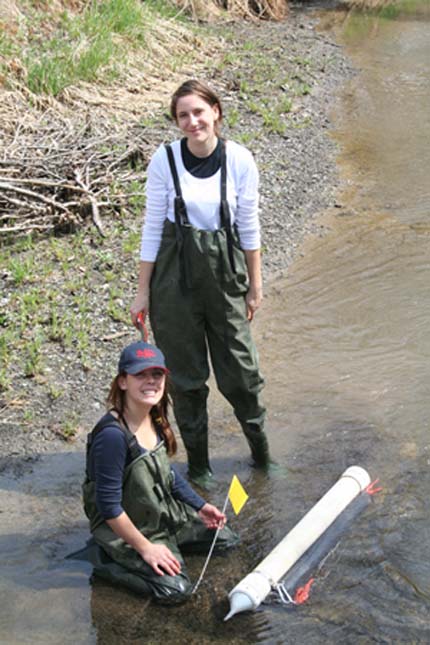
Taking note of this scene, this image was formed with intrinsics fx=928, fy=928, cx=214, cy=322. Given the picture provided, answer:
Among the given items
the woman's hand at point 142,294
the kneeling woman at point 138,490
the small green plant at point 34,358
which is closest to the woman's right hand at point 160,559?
the kneeling woman at point 138,490

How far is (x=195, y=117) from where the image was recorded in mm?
3898

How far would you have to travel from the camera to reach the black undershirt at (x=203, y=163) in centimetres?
402

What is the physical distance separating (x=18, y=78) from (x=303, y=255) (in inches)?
149

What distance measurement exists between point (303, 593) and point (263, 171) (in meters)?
5.58

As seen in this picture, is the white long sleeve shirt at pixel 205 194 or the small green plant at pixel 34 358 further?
the small green plant at pixel 34 358

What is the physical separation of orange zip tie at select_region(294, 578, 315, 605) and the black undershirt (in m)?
1.82

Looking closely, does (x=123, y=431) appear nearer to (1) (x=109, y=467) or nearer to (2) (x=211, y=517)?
(1) (x=109, y=467)

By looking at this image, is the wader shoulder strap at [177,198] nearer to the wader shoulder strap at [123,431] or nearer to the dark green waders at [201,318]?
the dark green waders at [201,318]

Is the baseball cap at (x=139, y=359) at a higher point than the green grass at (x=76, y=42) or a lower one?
lower

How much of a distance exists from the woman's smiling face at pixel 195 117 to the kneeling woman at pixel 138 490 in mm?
907

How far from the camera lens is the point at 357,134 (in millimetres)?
10570

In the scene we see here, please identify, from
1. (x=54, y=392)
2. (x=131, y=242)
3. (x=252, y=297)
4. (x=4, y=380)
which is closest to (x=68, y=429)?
(x=54, y=392)

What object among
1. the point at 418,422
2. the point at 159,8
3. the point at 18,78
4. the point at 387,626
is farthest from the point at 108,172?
the point at 159,8

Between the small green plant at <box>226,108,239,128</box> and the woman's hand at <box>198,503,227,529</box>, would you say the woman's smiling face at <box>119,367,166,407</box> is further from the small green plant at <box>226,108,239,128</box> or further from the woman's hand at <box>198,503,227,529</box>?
the small green plant at <box>226,108,239,128</box>
